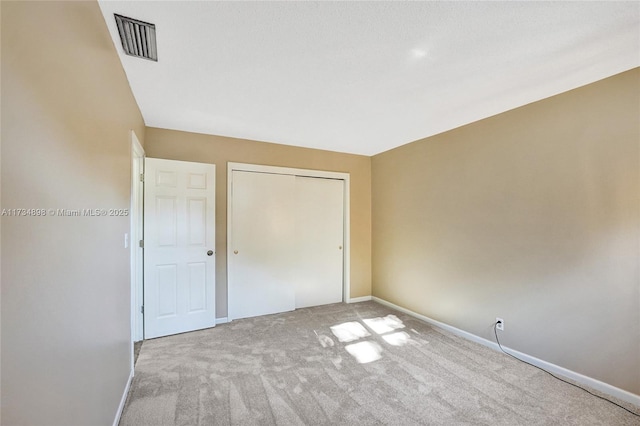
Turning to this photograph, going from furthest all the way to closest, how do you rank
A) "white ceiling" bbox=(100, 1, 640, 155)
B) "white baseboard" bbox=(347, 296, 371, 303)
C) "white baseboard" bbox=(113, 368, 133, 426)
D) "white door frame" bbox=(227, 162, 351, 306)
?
"white baseboard" bbox=(347, 296, 371, 303)
"white door frame" bbox=(227, 162, 351, 306)
"white baseboard" bbox=(113, 368, 133, 426)
"white ceiling" bbox=(100, 1, 640, 155)

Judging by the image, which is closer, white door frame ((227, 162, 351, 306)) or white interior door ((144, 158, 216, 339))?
white interior door ((144, 158, 216, 339))

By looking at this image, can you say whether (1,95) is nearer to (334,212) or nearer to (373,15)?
(373,15)

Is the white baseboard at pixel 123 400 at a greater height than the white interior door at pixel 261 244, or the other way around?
the white interior door at pixel 261 244

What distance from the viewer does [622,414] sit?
1.82 m

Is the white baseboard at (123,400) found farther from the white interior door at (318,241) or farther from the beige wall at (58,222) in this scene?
the white interior door at (318,241)

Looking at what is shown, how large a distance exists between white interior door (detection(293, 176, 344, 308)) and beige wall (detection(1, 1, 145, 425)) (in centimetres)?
254

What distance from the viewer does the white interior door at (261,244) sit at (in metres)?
3.52

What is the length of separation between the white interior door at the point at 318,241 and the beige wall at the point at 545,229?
126 cm

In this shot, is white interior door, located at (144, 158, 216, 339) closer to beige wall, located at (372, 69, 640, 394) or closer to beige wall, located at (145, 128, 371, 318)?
beige wall, located at (145, 128, 371, 318)

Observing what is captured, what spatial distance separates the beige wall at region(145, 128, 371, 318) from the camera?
10.7 ft

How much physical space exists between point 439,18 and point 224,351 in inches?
123

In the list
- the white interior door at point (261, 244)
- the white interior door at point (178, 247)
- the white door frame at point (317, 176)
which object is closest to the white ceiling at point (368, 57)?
the white interior door at point (178, 247)

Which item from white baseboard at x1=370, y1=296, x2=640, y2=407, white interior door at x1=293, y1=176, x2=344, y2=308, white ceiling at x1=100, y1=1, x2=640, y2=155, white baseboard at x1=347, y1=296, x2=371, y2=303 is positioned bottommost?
white baseboard at x1=347, y1=296, x2=371, y2=303

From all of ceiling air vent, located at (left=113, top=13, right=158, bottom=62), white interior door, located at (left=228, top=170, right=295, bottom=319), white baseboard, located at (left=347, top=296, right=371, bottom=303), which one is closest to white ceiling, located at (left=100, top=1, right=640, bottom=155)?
→ ceiling air vent, located at (left=113, top=13, right=158, bottom=62)
